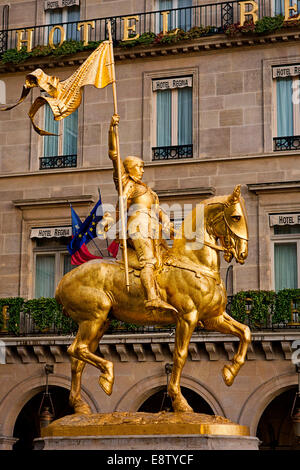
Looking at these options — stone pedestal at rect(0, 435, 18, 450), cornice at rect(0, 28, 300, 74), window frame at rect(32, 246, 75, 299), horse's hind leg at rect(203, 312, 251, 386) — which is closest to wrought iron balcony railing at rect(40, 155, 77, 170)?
window frame at rect(32, 246, 75, 299)

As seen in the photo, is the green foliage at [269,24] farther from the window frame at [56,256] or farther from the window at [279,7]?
the window frame at [56,256]

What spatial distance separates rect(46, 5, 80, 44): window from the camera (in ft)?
91.2

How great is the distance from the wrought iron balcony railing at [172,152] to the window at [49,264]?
11.4 feet

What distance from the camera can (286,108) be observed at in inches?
1007

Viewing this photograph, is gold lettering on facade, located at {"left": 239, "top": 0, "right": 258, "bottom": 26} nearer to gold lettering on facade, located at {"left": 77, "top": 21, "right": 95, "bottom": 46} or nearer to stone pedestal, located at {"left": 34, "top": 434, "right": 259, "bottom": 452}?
gold lettering on facade, located at {"left": 77, "top": 21, "right": 95, "bottom": 46}

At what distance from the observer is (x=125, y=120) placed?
26.7 m

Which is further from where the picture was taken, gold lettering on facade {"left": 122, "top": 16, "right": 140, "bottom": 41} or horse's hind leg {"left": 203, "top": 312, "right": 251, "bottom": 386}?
gold lettering on facade {"left": 122, "top": 16, "right": 140, "bottom": 41}

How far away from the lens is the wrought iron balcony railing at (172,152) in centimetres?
2612

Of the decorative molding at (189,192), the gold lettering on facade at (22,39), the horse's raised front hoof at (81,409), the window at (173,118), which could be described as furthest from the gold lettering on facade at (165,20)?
the horse's raised front hoof at (81,409)

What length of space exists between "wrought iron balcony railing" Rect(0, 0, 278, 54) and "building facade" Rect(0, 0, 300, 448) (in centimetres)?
4

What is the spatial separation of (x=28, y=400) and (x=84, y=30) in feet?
34.2

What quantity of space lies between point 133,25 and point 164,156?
3.92m

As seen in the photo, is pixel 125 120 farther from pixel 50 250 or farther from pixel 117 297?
pixel 117 297
